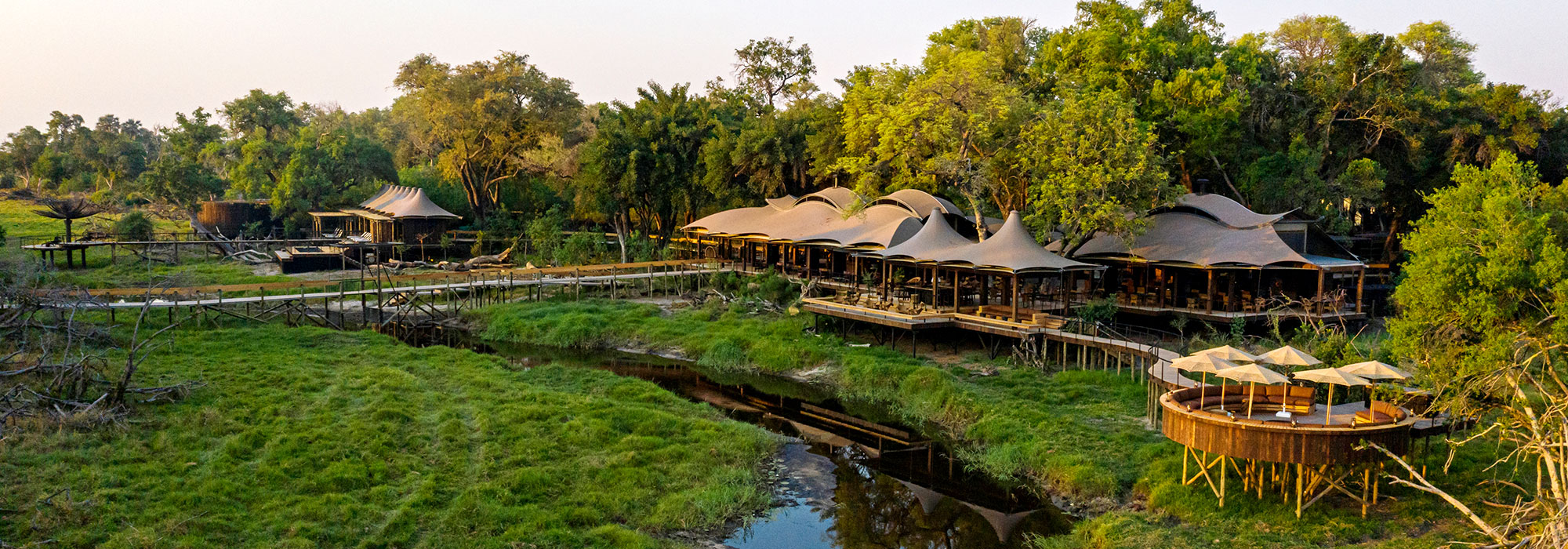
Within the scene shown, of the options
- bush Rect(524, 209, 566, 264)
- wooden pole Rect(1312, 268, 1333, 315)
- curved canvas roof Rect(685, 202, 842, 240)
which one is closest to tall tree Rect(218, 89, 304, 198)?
bush Rect(524, 209, 566, 264)

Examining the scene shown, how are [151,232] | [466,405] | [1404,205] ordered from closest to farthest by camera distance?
[466,405] < [1404,205] < [151,232]

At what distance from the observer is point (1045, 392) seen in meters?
23.1

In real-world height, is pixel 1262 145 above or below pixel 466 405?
above

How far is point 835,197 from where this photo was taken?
41.1 meters

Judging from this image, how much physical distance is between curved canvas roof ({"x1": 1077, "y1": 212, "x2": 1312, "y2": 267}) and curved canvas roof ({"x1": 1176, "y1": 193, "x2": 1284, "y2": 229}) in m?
0.26

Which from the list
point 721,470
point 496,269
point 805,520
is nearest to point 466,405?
point 721,470

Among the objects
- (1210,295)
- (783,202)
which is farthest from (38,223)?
(1210,295)

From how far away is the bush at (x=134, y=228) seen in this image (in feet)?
158

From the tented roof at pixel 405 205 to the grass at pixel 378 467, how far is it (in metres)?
26.8

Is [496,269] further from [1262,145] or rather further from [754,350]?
[1262,145]

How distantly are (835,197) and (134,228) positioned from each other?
35.8 metres

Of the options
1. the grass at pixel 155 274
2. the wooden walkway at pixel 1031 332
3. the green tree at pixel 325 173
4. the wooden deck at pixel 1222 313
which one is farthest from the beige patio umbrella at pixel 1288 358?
the green tree at pixel 325 173

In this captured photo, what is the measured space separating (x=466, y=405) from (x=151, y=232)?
1507 inches

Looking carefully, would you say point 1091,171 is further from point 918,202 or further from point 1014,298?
point 918,202
